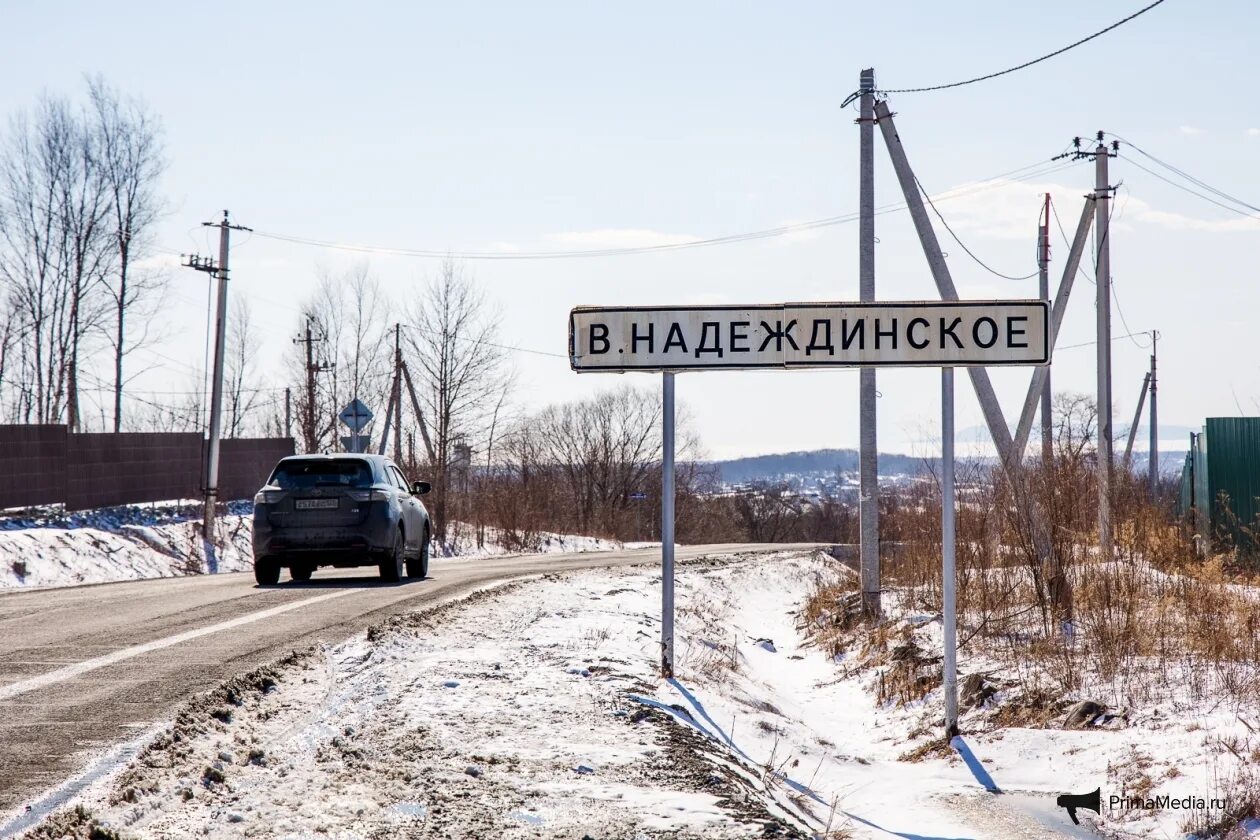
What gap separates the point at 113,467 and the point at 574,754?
2469 centimetres

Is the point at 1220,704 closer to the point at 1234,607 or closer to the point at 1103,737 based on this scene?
the point at 1103,737

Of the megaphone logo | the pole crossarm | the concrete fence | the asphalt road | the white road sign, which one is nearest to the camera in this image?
the asphalt road

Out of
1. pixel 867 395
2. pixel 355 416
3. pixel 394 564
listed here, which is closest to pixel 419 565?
pixel 394 564

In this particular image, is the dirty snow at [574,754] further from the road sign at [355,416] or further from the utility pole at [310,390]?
the utility pole at [310,390]

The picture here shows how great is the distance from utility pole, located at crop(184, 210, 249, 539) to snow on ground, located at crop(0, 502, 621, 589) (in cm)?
Result: 70

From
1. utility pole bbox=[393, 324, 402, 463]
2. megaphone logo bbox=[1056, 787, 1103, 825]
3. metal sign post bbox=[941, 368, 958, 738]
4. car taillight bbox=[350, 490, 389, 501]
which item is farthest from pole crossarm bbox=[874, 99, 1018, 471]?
utility pole bbox=[393, 324, 402, 463]

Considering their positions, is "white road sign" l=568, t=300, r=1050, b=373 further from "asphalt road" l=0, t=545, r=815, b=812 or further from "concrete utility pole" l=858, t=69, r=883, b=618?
"concrete utility pole" l=858, t=69, r=883, b=618

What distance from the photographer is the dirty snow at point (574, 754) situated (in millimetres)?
5082

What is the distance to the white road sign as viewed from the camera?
8.51 m

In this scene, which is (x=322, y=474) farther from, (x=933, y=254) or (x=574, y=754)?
(x=574, y=754)

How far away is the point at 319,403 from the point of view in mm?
44906

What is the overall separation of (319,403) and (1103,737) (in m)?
39.3

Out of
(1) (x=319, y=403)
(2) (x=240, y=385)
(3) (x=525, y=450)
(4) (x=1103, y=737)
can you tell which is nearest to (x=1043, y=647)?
(4) (x=1103, y=737)

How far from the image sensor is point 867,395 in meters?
16.5
